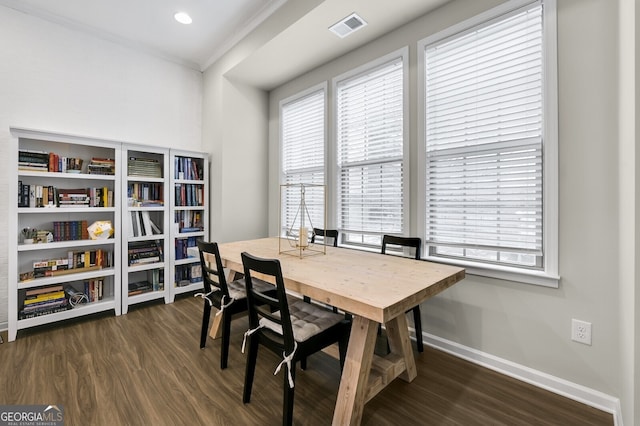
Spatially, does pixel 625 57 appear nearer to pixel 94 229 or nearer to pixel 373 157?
pixel 373 157

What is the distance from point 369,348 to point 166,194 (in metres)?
3.03

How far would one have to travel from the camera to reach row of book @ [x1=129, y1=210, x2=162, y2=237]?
3222 millimetres

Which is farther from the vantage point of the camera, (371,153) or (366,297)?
(371,153)

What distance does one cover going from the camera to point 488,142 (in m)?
2.10

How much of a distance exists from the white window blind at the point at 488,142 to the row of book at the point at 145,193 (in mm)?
3110

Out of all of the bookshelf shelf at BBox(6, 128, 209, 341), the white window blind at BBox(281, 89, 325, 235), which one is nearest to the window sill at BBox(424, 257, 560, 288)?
the white window blind at BBox(281, 89, 325, 235)

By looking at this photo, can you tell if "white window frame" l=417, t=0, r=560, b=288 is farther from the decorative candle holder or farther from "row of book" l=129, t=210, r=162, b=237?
"row of book" l=129, t=210, r=162, b=237

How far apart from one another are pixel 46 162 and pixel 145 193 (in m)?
0.90

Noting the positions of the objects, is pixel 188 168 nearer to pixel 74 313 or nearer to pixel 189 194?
pixel 189 194

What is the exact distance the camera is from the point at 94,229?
2.95m

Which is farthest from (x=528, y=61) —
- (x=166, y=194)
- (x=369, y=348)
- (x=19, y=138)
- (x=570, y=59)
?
(x=19, y=138)

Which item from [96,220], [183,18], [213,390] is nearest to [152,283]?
[96,220]

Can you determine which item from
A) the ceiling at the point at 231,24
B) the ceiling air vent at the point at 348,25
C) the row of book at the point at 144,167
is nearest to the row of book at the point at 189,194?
the row of book at the point at 144,167

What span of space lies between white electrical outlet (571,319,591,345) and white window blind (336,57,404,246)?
1.34 meters
